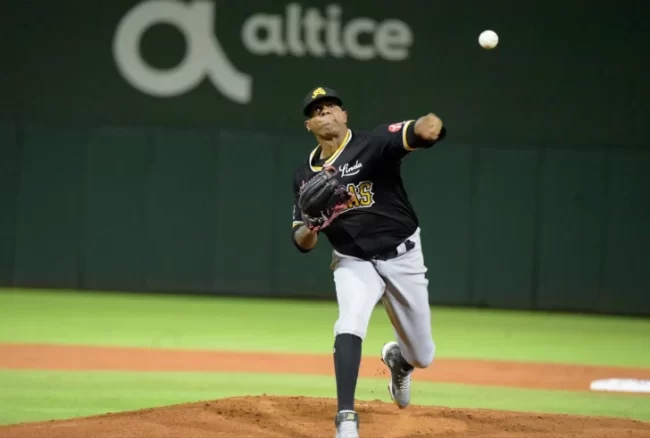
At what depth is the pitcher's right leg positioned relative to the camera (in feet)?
16.5

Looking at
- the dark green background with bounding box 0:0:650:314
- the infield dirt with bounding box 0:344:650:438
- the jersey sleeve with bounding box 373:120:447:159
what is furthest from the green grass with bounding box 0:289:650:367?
the jersey sleeve with bounding box 373:120:447:159

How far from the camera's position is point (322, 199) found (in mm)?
5246

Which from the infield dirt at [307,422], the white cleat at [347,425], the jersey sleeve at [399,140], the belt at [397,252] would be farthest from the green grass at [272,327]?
the white cleat at [347,425]

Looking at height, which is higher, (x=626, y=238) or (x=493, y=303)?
(x=626, y=238)

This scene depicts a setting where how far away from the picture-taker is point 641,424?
563 cm

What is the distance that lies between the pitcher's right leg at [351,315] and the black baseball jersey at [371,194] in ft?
0.35

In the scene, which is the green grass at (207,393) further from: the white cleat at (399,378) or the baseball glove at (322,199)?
the baseball glove at (322,199)

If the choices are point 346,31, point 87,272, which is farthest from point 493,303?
point 87,272

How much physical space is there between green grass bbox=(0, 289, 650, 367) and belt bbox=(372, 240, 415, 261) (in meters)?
3.44

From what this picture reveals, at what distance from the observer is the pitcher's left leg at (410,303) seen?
5500mm

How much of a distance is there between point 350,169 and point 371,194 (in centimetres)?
20

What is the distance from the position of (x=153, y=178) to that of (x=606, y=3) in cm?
600

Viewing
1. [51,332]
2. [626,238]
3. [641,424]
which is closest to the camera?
[641,424]

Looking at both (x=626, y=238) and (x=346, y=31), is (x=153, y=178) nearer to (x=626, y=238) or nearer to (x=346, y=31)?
(x=346, y=31)
